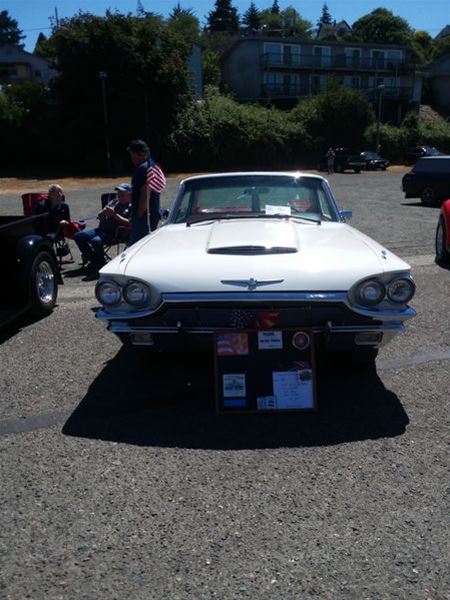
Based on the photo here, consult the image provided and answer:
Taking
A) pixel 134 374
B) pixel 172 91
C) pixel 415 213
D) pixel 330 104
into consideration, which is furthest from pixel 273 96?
pixel 134 374

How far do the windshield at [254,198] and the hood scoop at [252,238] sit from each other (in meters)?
0.30

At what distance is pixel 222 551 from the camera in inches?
101

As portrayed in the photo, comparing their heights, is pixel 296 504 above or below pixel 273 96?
below

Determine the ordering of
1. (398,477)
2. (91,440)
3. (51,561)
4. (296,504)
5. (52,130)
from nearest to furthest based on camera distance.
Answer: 1. (51,561)
2. (296,504)
3. (398,477)
4. (91,440)
5. (52,130)

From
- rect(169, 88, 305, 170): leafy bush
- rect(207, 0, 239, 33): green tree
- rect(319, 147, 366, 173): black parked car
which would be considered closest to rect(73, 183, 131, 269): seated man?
rect(169, 88, 305, 170): leafy bush

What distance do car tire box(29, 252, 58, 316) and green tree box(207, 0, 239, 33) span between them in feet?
394

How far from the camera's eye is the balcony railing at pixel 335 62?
5569 cm

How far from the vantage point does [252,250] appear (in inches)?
162

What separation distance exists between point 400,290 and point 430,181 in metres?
14.9

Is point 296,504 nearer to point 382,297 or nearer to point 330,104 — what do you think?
point 382,297

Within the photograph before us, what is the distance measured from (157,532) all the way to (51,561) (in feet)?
1.50

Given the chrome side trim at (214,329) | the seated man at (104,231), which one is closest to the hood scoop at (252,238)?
the chrome side trim at (214,329)

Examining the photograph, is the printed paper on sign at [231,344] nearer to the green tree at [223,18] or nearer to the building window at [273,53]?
the building window at [273,53]

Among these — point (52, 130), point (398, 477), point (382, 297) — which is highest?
point (52, 130)
